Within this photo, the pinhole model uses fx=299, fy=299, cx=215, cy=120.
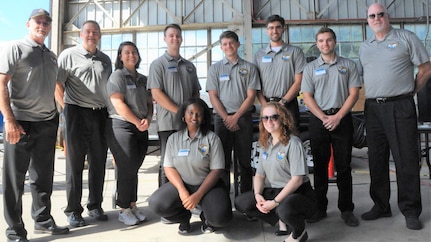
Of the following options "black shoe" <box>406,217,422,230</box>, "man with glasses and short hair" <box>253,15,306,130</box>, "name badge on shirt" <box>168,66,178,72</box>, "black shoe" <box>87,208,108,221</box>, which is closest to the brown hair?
"man with glasses and short hair" <box>253,15,306,130</box>

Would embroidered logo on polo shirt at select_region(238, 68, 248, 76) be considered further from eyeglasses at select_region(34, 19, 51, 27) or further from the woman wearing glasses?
eyeglasses at select_region(34, 19, 51, 27)

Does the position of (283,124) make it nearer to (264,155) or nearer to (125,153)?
(264,155)

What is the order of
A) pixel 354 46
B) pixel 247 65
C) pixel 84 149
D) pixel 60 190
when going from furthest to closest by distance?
1. pixel 354 46
2. pixel 60 190
3. pixel 247 65
4. pixel 84 149

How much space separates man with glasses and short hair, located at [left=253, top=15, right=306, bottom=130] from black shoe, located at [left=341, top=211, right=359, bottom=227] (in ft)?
2.72

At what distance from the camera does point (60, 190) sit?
401cm

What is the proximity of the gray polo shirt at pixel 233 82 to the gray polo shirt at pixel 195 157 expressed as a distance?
49cm

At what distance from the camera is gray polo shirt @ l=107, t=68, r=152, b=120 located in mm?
2520

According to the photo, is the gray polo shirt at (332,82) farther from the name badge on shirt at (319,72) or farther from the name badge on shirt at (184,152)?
the name badge on shirt at (184,152)

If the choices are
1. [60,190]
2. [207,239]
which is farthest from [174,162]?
[60,190]

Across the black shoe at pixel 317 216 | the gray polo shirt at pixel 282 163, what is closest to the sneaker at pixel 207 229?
the gray polo shirt at pixel 282 163

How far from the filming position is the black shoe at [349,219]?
240 centimetres

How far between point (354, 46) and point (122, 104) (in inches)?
331

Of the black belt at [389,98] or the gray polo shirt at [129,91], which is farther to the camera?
the gray polo shirt at [129,91]

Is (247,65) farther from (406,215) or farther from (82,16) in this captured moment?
(82,16)
